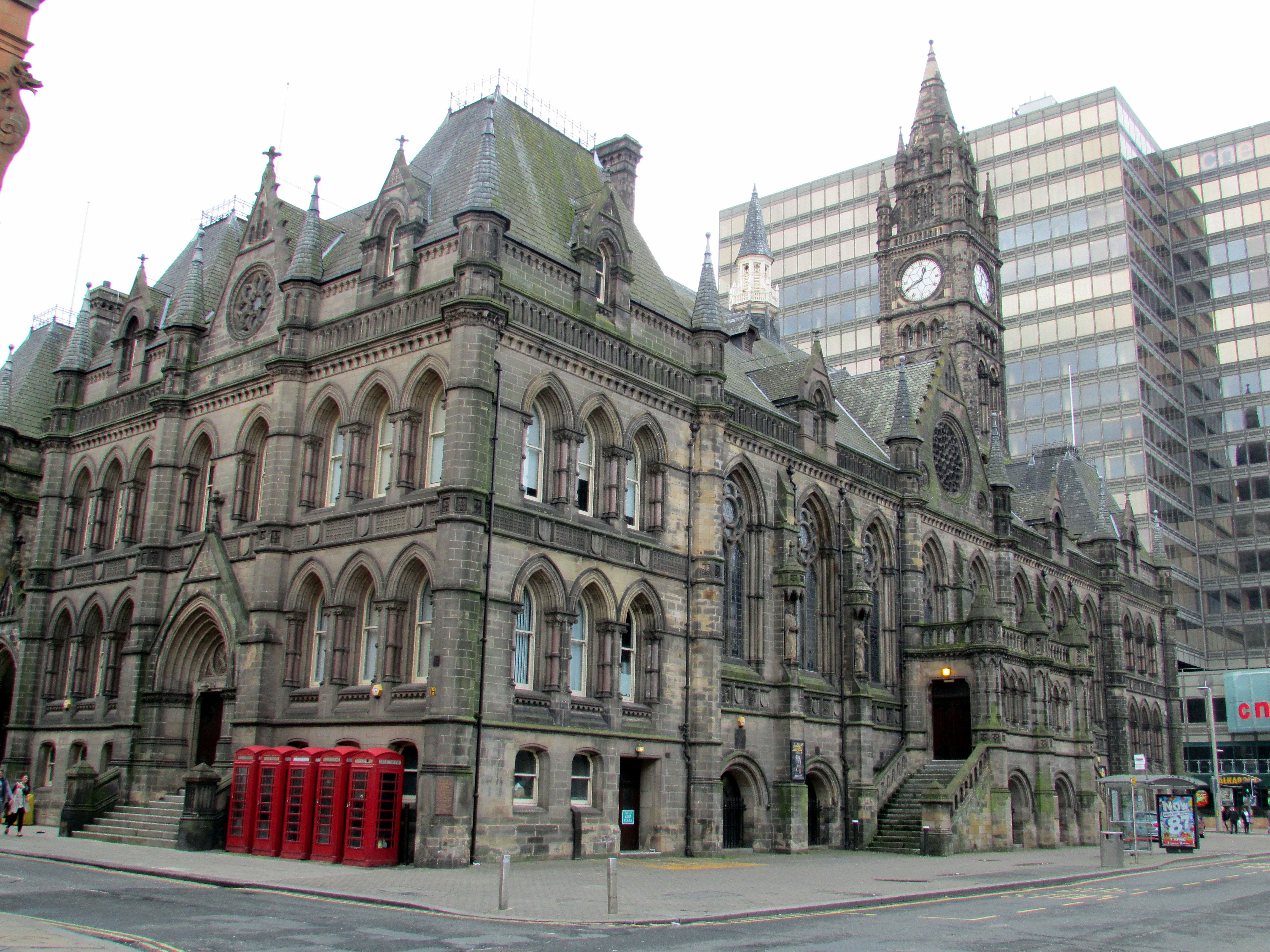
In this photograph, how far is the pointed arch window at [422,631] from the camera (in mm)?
26531

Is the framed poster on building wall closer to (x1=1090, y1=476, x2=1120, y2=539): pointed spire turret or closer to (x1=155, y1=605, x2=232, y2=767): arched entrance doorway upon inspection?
(x1=155, y1=605, x2=232, y2=767): arched entrance doorway

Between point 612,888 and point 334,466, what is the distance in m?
16.3

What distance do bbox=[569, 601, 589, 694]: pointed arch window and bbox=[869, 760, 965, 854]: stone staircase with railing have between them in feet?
45.8

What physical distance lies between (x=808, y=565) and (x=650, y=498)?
10.1 m

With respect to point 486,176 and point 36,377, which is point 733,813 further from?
point 36,377

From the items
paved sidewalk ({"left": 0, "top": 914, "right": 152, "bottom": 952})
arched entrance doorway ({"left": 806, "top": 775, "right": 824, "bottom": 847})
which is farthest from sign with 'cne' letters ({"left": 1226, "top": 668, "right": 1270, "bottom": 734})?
paved sidewalk ({"left": 0, "top": 914, "right": 152, "bottom": 952})

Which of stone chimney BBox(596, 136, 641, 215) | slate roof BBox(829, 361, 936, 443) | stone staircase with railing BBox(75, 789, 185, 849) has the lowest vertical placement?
stone staircase with railing BBox(75, 789, 185, 849)

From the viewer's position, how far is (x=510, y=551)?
1046 inches

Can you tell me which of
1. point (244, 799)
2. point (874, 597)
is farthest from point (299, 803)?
point (874, 597)

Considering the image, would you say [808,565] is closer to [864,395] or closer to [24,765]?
[864,395]

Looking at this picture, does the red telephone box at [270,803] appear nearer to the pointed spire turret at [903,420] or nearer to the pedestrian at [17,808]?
the pedestrian at [17,808]

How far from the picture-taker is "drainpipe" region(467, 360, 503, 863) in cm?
2436

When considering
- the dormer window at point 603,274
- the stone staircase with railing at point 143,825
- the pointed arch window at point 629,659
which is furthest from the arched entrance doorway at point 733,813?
the stone staircase with railing at point 143,825

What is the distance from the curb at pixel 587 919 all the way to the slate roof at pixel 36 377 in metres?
21.9
